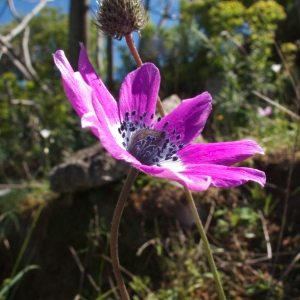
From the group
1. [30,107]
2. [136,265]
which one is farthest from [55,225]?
[30,107]

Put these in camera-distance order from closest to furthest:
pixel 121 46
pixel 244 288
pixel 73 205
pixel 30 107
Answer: pixel 244 288 < pixel 73 205 < pixel 30 107 < pixel 121 46

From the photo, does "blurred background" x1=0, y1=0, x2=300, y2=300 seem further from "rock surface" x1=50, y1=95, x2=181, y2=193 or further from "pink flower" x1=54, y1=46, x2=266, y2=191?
"pink flower" x1=54, y1=46, x2=266, y2=191

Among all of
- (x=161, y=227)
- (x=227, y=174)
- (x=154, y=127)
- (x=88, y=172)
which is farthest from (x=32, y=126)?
(x=227, y=174)

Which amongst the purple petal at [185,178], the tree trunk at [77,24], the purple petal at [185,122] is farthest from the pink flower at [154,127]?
the tree trunk at [77,24]

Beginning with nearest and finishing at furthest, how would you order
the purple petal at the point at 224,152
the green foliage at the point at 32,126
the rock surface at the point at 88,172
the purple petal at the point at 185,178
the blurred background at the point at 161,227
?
the purple petal at the point at 185,178 → the purple petal at the point at 224,152 → the blurred background at the point at 161,227 → the rock surface at the point at 88,172 → the green foliage at the point at 32,126

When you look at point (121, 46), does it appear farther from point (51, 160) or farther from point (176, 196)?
point (176, 196)

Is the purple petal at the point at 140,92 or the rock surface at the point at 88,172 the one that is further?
the rock surface at the point at 88,172

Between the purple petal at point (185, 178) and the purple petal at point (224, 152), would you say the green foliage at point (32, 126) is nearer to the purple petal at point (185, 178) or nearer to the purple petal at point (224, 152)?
the purple petal at point (224, 152)
